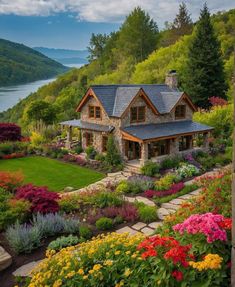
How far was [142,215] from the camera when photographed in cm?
1129

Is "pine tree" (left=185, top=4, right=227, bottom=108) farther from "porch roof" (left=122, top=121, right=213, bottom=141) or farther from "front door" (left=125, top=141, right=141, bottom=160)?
"front door" (left=125, top=141, right=141, bottom=160)

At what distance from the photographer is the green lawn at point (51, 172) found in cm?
1780

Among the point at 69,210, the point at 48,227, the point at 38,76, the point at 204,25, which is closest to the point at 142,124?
the point at 69,210

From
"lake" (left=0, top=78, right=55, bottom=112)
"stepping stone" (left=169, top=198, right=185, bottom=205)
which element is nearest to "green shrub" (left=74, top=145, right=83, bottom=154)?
"stepping stone" (left=169, top=198, right=185, bottom=205)

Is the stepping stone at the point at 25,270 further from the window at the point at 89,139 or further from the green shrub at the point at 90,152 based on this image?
the window at the point at 89,139

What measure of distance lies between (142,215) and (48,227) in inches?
A: 130

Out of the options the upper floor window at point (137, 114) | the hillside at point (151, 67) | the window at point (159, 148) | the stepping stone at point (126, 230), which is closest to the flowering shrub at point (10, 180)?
the stepping stone at point (126, 230)

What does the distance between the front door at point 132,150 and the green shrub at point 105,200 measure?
8.56 m

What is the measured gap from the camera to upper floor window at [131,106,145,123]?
21625mm

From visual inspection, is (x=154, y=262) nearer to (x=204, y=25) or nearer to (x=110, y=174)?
(x=110, y=174)

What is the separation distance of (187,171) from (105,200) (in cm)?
723

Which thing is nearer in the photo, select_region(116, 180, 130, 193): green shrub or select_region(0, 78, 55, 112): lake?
select_region(116, 180, 130, 193): green shrub

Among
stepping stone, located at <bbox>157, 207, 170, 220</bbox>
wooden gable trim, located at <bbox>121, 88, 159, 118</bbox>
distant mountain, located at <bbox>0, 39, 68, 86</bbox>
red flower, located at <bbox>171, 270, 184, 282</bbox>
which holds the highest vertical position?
distant mountain, located at <bbox>0, 39, 68, 86</bbox>

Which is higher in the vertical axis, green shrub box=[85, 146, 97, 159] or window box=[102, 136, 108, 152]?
window box=[102, 136, 108, 152]
